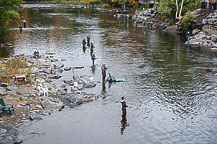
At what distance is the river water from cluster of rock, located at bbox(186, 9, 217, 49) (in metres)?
3.67

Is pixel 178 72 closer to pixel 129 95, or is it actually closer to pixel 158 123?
pixel 129 95

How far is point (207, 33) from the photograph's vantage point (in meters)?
51.3

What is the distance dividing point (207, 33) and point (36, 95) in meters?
37.6

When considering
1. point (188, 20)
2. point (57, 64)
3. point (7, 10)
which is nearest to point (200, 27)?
point (188, 20)

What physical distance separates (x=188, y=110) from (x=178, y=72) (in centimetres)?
1067

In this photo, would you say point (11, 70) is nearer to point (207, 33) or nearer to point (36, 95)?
point (36, 95)

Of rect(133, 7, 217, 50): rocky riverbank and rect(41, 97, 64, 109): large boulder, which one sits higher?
rect(133, 7, 217, 50): rocky riverbank

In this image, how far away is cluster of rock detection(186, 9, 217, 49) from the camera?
4834cm

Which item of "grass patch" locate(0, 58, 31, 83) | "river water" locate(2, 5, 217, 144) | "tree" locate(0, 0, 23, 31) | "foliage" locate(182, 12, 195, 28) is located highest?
"tree" locate(0, 0, 23, 31)

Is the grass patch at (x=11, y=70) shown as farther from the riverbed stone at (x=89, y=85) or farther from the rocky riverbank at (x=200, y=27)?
the rocky riverbank at (x=200, y=27)

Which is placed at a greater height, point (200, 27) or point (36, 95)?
point (200, 27)

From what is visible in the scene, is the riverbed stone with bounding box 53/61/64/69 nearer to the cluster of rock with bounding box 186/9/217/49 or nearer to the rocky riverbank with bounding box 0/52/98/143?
the rocky riverbank with bounding box 0/52/98/143

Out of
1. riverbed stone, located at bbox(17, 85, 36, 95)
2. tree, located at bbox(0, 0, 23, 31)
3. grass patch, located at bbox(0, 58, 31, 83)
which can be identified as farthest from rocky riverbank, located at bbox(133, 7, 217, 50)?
riverbed stone, located at bbox(17, 85, 36, 95)

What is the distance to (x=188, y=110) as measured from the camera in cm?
2291
